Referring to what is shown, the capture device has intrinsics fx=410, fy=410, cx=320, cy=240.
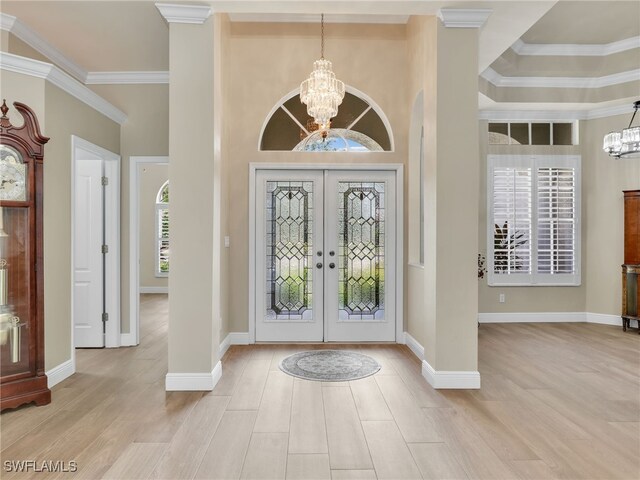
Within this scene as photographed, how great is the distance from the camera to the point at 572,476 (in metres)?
2.26

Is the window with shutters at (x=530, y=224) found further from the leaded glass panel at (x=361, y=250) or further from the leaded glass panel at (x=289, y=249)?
the leaded glass panel at (x=289, y=249)

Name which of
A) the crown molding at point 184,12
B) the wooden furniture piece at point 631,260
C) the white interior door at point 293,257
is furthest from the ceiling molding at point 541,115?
the crown molding at point 184,12

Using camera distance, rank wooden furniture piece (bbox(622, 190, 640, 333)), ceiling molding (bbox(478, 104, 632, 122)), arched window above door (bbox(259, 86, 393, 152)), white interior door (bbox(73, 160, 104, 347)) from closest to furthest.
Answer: white interior door (bbox(73, 160, 104, 347)), arched window above door (bbox(259, 86, 393, 152)), wooden furniture piece (bbox(622, 190, 640, 333)), ceiling molding (bbox(478, 104, 632, 122))

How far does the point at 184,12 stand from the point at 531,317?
615 centimetres

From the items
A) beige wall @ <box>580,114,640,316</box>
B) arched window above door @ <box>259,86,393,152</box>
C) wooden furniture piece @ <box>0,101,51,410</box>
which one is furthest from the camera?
beige wall @ <box>580,114,640,316</box>

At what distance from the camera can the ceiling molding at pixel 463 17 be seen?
11.4 feet

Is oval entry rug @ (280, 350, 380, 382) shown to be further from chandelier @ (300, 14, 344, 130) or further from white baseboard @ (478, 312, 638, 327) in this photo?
white baseboard @ (478, 312, 638, 327)

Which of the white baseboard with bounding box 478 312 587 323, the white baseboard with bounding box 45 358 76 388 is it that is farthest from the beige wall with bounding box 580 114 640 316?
the white baseboard with bounding box 45 358 76 388

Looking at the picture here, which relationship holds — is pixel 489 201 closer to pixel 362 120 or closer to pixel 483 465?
pixel 362 120

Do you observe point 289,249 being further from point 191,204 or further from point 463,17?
point 463,17

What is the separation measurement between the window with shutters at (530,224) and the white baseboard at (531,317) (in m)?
0.48

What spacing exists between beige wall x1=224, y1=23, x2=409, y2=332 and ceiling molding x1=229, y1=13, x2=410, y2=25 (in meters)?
0.07

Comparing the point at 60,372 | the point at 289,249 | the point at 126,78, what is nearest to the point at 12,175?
the point at 60,372

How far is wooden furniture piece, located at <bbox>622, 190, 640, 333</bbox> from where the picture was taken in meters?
5.69
